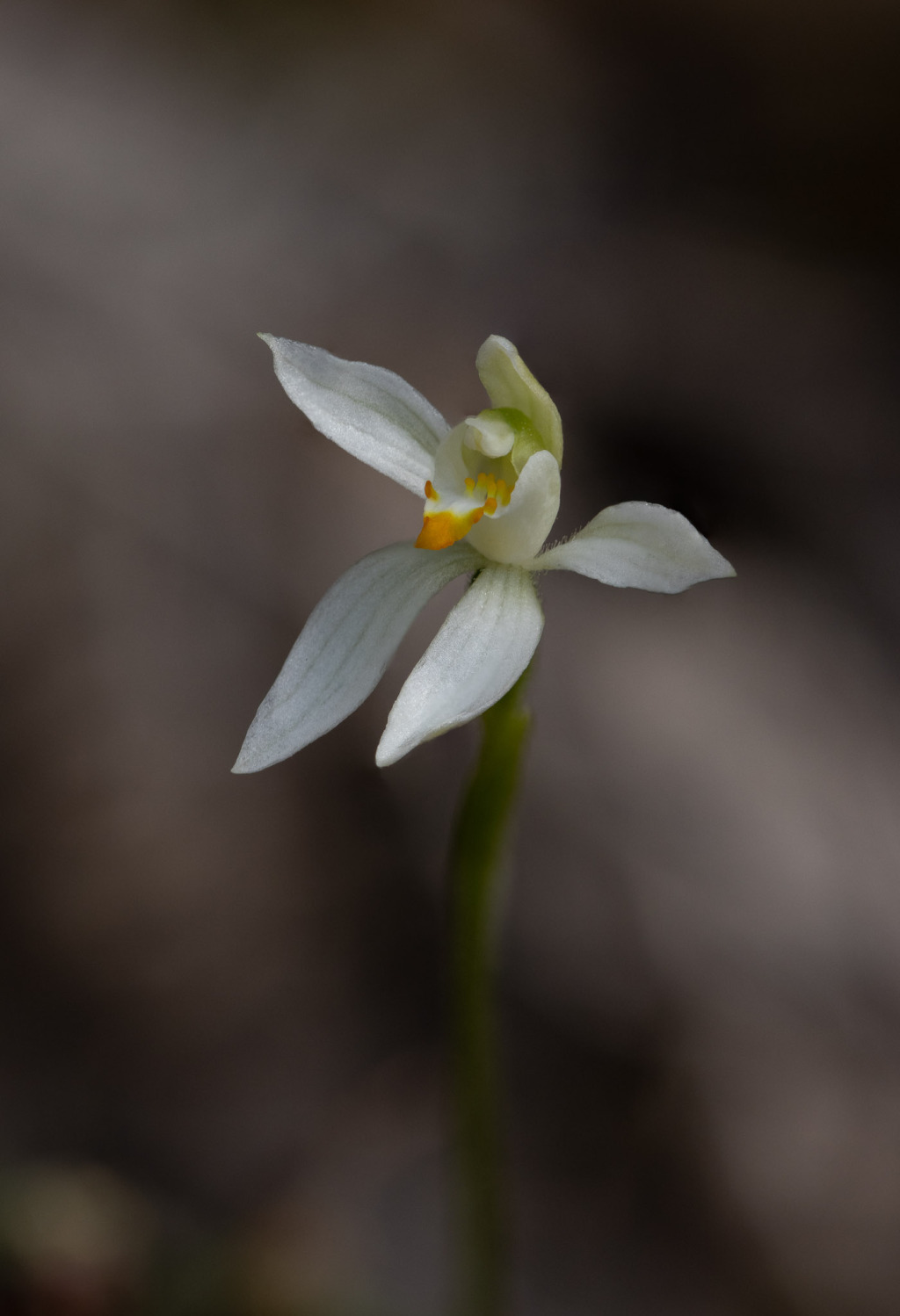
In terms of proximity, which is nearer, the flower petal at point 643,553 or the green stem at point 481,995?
the flower petal at point 643,553

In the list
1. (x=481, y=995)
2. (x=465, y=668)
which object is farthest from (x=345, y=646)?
(x=481, y=995)

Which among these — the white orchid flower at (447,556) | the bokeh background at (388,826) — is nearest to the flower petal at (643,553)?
the white orchid flower at (447,556)

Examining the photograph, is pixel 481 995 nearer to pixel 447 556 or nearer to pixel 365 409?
pixel 447 556

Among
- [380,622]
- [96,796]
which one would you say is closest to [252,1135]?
[96,796]

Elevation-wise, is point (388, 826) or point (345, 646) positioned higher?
point (345, 646)

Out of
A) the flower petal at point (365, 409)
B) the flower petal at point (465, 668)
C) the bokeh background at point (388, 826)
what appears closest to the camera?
the flower petal at point (465, 668)

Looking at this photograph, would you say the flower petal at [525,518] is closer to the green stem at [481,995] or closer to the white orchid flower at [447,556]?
the white orchid flower at [447,556]

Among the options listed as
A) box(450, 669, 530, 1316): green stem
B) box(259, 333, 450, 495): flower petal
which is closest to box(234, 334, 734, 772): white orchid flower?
box(259, 333, 450, 495): flower petal
